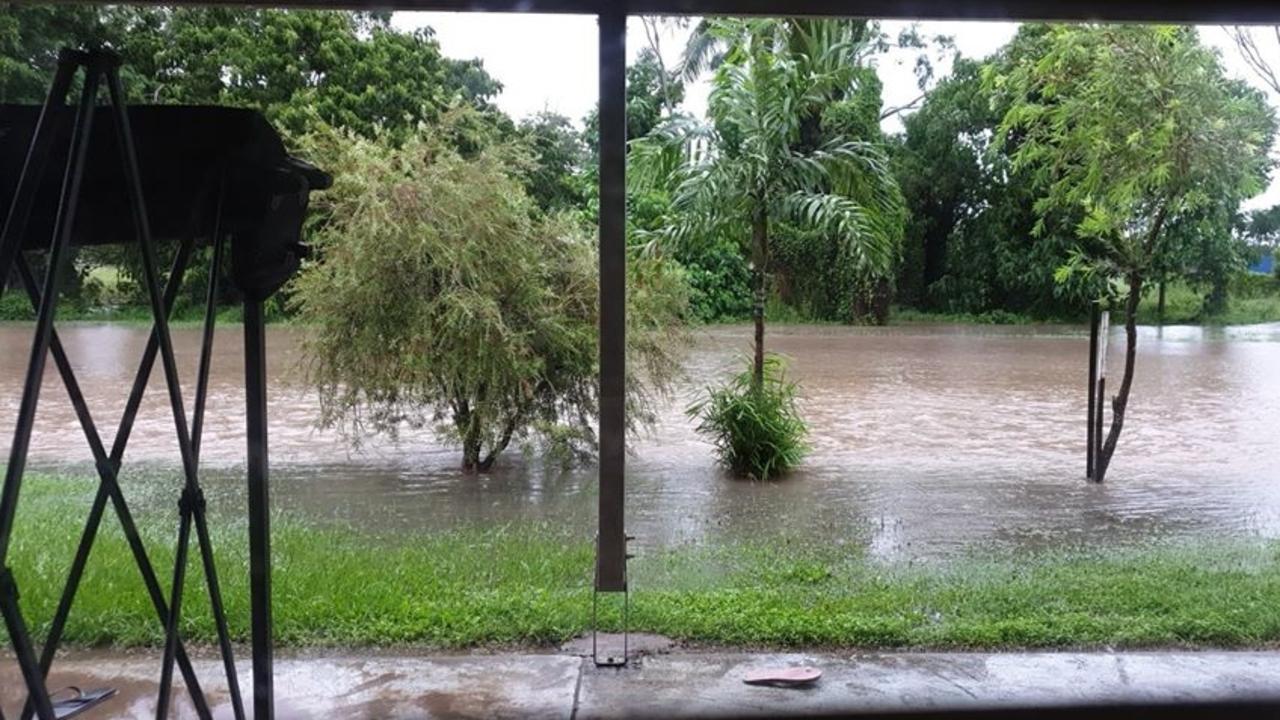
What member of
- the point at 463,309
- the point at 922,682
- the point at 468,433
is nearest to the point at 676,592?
the point at 922,682

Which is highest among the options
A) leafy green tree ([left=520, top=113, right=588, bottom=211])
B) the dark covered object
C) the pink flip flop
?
leafy green tree ([left=520, top=113, right=588, bottom=211])

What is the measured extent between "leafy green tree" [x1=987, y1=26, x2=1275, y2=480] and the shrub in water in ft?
3.71

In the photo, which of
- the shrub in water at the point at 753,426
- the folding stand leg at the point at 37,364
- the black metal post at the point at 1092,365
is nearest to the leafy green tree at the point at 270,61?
the folding stand leg at the point at 37,364

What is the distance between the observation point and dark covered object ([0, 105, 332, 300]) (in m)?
1.23

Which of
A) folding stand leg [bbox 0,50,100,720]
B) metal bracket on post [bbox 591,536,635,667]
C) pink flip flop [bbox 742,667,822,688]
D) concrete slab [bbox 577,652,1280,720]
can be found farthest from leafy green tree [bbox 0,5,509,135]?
pink flip flop [bbox 742,667,822,688]

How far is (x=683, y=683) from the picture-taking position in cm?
251

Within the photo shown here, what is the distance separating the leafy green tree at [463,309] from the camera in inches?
141

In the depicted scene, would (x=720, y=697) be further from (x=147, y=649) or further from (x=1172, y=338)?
(x=1172, y=338)

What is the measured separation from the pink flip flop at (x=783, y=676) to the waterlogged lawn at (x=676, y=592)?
0.61 ft

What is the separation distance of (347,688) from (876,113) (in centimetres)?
259

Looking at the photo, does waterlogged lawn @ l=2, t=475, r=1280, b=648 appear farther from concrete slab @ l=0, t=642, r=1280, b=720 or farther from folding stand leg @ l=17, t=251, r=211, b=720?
folding stand leg @ l=17, t=251, r=211, b=720

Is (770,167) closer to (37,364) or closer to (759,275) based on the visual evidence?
(759,275)

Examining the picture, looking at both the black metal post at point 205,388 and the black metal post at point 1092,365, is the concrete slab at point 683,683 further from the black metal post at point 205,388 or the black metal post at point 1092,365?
the black metal post at point 1092,365

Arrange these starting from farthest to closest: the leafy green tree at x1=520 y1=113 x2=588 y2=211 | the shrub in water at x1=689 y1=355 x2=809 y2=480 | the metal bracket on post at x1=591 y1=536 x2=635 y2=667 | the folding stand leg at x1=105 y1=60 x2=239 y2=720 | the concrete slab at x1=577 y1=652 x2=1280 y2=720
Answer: the shrub in water at x1=689 y1=355 x2=809 y2=480 < the leafy green tree at x1=520 y1=113 x2=588 y2=211 < the metal bracket on post at x1=591 y1=536 x2=635 y2=667 < the concrete slab at x1=577 y1=652 x2=1280 y2=720 < the folding stand leg at x1=105 y1=60 x2=239 y2=720
